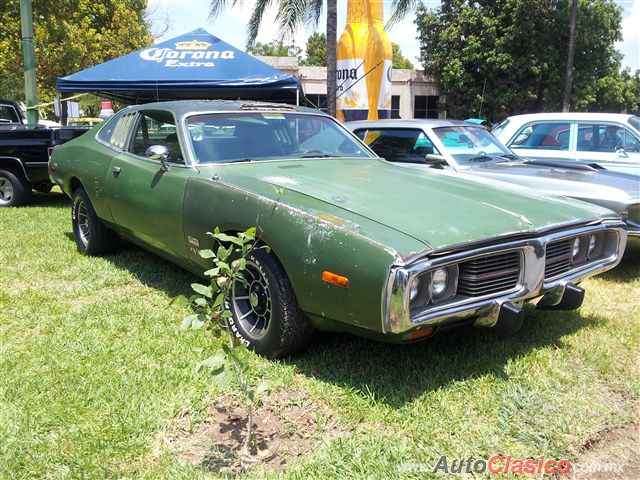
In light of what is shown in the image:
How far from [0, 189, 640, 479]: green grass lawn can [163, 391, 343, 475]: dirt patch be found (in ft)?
0.16

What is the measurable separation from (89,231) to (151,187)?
164cm

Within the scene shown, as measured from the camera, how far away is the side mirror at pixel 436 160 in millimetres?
5734

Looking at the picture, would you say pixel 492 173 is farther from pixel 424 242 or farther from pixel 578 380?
pixel 424 242

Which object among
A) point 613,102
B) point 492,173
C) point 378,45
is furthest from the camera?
point 613,102

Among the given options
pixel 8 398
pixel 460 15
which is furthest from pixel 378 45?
pixel 460 15

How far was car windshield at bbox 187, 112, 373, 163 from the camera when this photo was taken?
3.89 meters


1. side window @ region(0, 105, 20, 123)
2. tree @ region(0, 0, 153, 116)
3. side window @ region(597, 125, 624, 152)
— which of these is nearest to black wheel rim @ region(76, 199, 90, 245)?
side window @ region(0, 105, 20, 123)


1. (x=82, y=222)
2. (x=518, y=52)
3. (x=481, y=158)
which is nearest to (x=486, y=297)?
(x=481, y=158)

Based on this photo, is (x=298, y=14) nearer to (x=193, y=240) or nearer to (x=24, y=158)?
(x=24, y=158)

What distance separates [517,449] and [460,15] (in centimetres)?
2750

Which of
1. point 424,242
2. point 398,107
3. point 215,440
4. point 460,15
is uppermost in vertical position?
point 460,15

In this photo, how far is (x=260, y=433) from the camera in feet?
8.21

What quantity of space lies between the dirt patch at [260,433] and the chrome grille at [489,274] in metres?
0.95

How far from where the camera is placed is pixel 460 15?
26438mm
